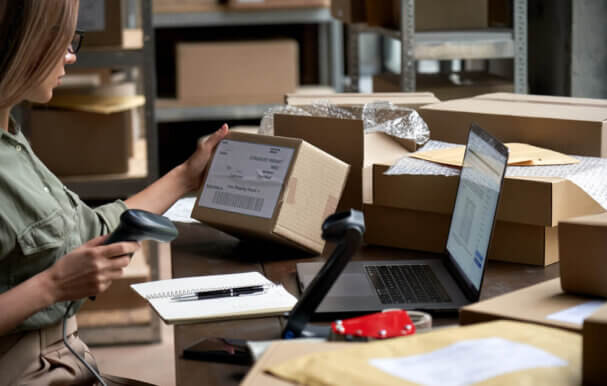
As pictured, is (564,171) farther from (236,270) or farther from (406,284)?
(236,270)

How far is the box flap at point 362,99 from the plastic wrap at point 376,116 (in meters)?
0.02

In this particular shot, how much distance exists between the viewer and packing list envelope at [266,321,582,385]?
2.68 feet

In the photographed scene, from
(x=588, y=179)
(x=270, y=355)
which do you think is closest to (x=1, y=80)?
(x=270, y=355)

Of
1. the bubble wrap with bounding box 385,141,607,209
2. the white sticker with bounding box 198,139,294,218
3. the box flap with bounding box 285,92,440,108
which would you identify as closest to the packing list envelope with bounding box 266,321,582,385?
the bubble wrap with bounding box 385,141,607,209

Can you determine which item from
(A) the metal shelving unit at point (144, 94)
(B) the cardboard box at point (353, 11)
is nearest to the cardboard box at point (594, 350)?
(A) the metal shelving unit at point (144, 94)

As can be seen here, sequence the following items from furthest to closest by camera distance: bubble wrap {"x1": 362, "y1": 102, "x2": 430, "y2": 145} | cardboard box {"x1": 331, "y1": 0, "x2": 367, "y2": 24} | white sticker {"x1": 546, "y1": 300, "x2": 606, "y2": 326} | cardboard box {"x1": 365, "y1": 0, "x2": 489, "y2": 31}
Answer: cardboard box {"x1": 331, "y1": 0, "x2": 367, "y2": 24} < cardboard box {"x1": 365, "y1": 0, "x2": 489, "y2": 31} < bubble wrap {"x1": 362, "y1": 102, "x2": 430, "y2": 145} < white sticker {"x1": 546, "y1": 300, "x2": 606, "y2": 326}

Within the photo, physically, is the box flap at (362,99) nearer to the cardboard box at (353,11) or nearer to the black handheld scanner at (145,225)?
the black handheld scanner at (145,225)

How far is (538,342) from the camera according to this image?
0.92m

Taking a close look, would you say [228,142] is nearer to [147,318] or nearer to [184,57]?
[147,318]

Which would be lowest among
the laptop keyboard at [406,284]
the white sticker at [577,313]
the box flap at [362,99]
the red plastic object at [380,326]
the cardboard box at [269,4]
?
the laptop keyboard at [406,284]

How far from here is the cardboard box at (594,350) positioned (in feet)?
2.72

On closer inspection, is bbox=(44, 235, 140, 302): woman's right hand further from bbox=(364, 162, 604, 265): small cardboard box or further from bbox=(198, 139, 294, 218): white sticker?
bbox=(364, 162, 604, 265): small cardboard box

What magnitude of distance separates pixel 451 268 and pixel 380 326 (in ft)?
1.44

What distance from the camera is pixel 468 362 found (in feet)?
2.79
